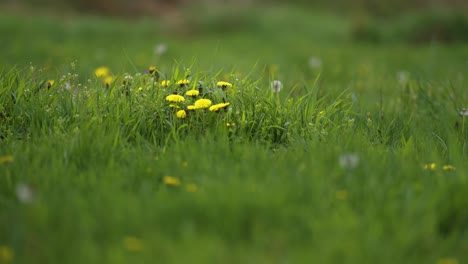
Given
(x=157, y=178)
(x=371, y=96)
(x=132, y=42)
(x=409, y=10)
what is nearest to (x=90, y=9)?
(x=132, y=42)

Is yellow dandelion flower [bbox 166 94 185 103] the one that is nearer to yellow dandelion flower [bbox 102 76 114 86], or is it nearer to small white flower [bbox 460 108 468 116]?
yellow dandelion flower [bbox 102 76 114 86]

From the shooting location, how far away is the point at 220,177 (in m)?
2.34

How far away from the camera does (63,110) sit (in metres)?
3.06

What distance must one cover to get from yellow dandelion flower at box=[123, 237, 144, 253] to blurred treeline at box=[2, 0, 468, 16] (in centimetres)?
1155

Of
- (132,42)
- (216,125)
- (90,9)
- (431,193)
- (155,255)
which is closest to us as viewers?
(155,255)

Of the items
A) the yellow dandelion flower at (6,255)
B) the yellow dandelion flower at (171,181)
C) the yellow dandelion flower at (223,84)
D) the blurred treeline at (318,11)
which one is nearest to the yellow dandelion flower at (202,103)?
the yellow dandelion flower at (223,84)

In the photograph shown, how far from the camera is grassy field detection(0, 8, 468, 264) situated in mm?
1900

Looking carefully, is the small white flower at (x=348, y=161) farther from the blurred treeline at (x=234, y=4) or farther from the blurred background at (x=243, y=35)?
the blurred treeline at (x=234, y=4)

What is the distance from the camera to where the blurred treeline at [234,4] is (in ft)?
41.9

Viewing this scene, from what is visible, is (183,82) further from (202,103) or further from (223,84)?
(202,103)

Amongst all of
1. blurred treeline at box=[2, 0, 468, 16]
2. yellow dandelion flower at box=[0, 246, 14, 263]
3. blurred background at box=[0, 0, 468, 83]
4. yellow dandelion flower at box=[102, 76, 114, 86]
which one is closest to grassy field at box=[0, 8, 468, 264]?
yellow dandelion flower at box=[0, 246, 14, 263]

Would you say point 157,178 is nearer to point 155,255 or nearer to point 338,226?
point 155,255

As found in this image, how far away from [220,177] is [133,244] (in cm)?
59

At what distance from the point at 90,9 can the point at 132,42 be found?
4.46 meters
